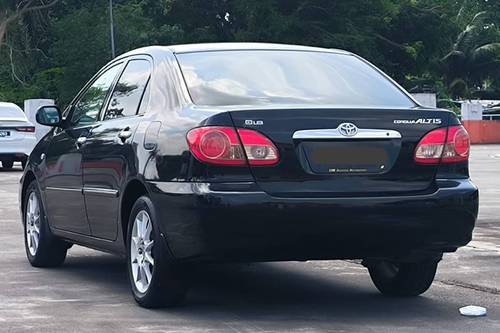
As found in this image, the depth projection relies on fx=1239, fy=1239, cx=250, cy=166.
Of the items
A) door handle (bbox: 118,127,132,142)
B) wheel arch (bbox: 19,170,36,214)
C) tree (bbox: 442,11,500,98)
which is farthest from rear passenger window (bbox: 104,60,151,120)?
tree (bbox: 442,11,500,98)

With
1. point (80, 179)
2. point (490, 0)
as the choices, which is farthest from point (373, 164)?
point (490, 0)

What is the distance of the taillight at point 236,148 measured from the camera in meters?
6.57

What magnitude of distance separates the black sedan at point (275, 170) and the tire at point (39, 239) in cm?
139

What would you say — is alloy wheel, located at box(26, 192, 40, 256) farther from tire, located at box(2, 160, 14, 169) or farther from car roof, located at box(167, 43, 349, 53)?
tire, located at box(2, 160, 14, 169)

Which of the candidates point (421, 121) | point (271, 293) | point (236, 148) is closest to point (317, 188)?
point (236, 148)

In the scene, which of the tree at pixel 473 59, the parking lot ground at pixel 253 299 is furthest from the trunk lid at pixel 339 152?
the tree at pixel 473 59

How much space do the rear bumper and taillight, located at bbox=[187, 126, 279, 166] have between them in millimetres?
142

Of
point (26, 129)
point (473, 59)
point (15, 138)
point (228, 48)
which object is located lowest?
point (473, 59)

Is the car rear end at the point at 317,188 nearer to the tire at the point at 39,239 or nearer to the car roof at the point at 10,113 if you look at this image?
the tire at the point at 39,239

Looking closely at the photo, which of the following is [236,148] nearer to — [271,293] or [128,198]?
[128,198]

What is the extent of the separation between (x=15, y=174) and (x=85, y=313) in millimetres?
18118

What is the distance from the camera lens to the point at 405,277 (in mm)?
7781

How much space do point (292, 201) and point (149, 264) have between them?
1.11 metres

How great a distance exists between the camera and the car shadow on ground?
7.15 m
